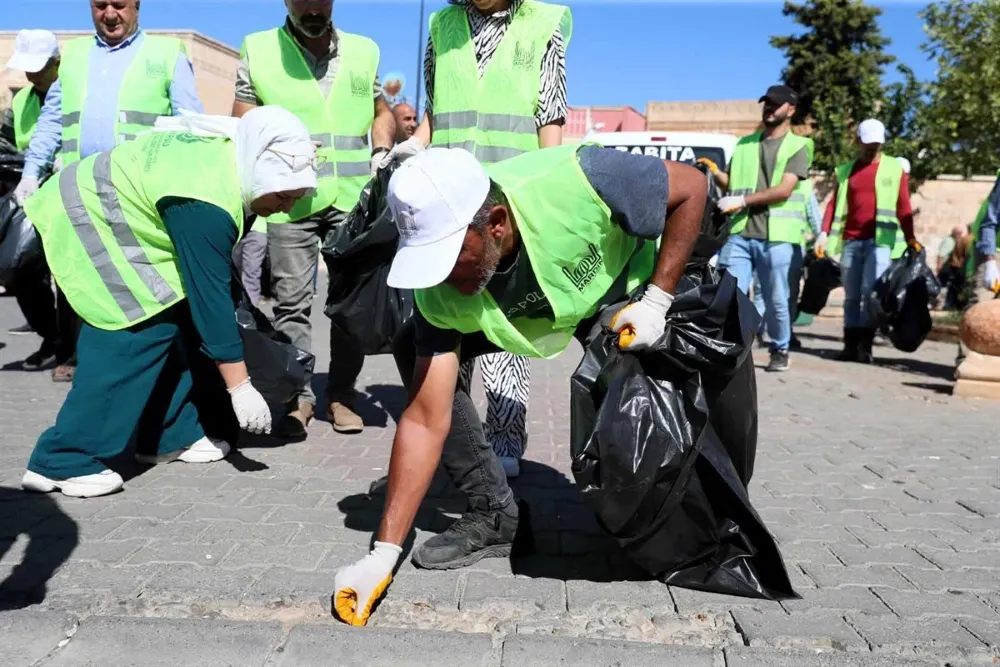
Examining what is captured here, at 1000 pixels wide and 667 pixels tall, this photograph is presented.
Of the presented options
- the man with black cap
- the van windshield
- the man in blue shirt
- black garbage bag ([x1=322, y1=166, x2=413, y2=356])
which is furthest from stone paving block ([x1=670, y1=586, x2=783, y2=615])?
the van windshield

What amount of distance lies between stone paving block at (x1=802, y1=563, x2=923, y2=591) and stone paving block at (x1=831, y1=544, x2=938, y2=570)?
0.05 m

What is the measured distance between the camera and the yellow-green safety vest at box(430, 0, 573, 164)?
3977mm

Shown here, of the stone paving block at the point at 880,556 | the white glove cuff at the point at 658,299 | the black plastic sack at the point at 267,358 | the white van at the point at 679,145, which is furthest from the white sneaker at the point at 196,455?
the white van at the point at 679,145

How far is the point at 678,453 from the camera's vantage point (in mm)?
2699

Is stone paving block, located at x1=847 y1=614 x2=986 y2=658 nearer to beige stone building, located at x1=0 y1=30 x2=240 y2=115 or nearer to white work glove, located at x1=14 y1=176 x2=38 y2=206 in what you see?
white work glove, located at x1=14 y1=176 x2=38 y2=206

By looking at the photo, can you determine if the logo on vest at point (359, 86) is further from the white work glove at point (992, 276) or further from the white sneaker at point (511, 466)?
the white work glove at point (992, 276)

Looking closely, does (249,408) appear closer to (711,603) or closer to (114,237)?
(114,237)

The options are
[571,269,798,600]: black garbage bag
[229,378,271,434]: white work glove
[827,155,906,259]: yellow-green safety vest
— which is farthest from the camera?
[827,155,906,259]: yellow-green safety vest

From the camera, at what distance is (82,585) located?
8.96ft

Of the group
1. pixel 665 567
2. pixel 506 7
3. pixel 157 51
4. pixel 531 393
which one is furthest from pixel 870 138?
pixel 665 567

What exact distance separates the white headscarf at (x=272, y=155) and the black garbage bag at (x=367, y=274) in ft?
1.30

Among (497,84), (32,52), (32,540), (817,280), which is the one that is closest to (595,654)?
(32,540)

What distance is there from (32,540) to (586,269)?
1.95 metres

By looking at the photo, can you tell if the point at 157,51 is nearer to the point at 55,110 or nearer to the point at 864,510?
the point at 55,110
